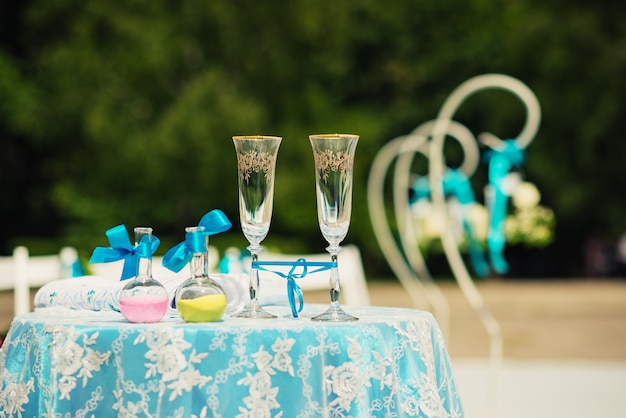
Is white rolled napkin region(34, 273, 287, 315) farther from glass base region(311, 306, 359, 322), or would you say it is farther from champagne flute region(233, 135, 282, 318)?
glass base region(311, 306, 359, 322)

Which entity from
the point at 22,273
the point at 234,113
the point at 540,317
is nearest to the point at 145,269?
the point at 22,273

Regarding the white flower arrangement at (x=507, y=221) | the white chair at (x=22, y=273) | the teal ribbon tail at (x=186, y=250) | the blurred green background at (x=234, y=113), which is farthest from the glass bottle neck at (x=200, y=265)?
the blurred green background at (x=234, y=113)

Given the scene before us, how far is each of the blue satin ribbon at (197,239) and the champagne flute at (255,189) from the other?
0.06m

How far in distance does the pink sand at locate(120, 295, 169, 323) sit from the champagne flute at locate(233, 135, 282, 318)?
0.25 metres

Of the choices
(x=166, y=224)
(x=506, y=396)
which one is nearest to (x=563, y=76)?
(x=166, y=224)

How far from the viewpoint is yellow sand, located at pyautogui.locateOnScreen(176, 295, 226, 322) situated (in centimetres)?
240

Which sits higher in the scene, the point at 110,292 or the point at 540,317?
the point at 110,292

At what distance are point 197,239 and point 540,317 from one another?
42.8ft

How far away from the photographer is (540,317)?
15008 millimetres

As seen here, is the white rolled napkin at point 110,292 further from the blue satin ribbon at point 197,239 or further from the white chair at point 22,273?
the white chair at point 22,273

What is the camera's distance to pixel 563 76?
22781 millimetres

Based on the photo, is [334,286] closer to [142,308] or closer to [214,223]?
[214,223]

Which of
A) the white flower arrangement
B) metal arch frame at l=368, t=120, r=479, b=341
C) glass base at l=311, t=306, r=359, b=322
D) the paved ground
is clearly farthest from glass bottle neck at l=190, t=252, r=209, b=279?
the white flower arrangement

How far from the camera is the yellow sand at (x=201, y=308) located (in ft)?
7.88
